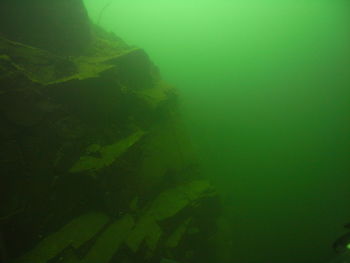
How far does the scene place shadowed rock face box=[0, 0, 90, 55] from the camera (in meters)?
7.77

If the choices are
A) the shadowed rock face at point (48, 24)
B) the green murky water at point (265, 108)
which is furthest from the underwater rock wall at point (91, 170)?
the green murky water at point (265, 108)

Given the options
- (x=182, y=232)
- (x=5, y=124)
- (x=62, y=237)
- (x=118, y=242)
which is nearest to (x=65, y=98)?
(x=5, y=124)

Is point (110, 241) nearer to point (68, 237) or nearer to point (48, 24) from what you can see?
point (68, 237)

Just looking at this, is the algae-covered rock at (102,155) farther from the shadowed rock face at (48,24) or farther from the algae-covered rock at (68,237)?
the shadowed rock face at (48,24)

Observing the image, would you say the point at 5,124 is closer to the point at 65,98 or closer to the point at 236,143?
the point at 65,98

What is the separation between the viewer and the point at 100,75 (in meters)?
8.14

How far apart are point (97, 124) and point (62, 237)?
143 inches

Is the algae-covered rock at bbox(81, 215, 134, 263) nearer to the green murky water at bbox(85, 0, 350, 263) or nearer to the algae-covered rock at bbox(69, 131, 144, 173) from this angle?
the algae-covered rock at bbox(69, 131, 144, 173)

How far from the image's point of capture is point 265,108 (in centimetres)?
2603

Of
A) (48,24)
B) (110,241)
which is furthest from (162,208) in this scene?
(48,24)

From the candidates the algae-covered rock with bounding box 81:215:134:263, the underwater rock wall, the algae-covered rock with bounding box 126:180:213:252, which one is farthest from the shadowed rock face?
the algae-covered rock with bounding box 126:180:213:252

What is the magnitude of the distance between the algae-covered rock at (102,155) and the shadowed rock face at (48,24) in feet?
14.0

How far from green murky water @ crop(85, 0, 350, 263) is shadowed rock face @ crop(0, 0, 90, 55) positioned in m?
6.44

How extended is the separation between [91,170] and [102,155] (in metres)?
0.65
